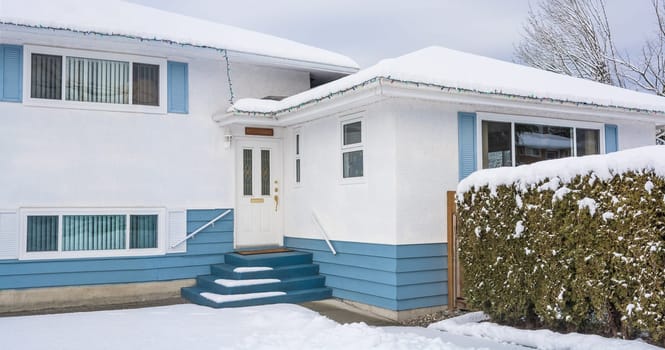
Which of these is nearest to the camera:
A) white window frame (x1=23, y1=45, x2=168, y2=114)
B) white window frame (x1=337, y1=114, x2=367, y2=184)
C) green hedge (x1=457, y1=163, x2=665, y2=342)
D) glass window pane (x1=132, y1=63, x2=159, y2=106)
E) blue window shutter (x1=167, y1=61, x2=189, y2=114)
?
green hedge (x1=457, y1=163, x2=665, y2=342)

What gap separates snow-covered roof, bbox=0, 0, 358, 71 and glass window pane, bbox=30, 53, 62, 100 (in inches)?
26.8

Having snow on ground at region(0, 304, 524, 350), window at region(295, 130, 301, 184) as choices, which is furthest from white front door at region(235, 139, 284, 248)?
snow on ground at region(0, 304, 524, 350)

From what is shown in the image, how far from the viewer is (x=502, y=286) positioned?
6965 mm

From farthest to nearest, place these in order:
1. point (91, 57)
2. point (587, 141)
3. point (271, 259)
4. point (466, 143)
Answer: point (587, 141), point (271, 259), point (91, 57), point (466, 143)

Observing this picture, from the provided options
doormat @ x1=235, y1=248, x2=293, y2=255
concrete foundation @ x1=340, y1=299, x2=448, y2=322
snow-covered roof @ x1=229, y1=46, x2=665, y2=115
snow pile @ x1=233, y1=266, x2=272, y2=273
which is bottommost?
Result: concrete foundation @ x1=340, y1=299, x2=448, y2=322

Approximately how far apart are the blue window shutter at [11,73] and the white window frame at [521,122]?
7063mm

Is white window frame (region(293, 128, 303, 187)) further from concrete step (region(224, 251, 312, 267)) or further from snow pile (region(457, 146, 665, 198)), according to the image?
snow pile (region(457, 146, 665, 198))

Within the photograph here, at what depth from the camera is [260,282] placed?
9234 millimetres

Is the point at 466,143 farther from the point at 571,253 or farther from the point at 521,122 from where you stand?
the point at 571,253

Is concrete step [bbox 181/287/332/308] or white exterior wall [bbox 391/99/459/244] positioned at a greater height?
white exterior wall [bbox 391/99/459/244]

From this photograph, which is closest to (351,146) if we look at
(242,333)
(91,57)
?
(242,333)

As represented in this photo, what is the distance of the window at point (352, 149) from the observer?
29.6ft

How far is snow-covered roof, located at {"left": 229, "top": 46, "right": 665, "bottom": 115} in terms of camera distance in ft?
26.5

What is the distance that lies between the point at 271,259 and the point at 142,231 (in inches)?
86.4
